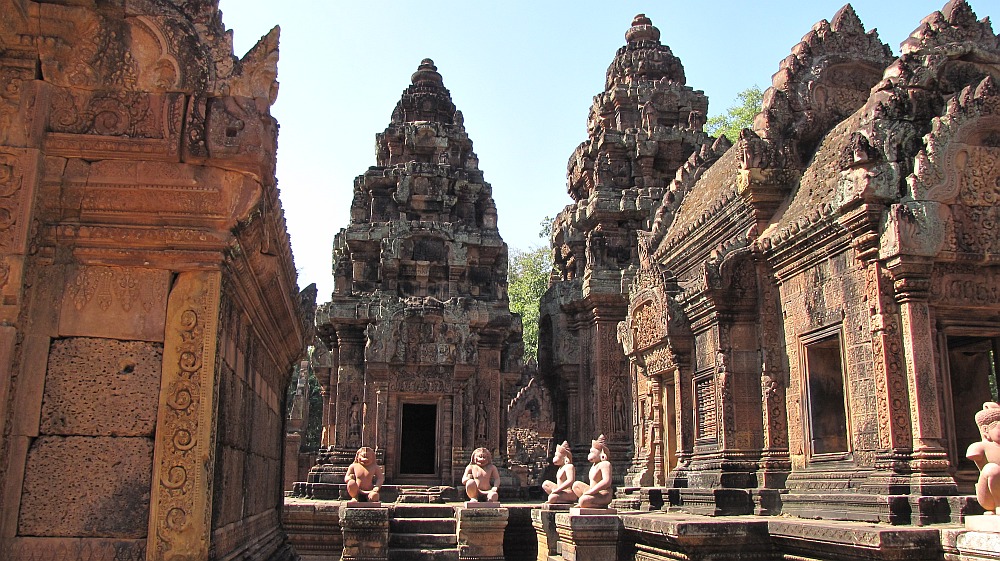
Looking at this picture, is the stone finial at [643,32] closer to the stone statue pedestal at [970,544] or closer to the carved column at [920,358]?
the carved column at [920,358]

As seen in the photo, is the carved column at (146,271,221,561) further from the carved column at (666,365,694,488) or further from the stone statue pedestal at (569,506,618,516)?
the carved column at (666,365,694,488)

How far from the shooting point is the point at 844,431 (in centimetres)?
862

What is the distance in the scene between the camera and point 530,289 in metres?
42.8

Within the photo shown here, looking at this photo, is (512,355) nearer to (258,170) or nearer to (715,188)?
(715,188)

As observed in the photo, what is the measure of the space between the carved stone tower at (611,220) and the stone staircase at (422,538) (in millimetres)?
6784

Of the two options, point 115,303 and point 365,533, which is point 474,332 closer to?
point 365,533

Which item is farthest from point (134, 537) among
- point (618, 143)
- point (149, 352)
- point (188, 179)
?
point (618, 143)

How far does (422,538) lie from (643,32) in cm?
1730

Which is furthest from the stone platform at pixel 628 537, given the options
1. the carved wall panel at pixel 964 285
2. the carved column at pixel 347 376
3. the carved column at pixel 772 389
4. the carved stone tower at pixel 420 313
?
the carved column at pixel 347 376

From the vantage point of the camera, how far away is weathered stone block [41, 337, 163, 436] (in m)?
3.33

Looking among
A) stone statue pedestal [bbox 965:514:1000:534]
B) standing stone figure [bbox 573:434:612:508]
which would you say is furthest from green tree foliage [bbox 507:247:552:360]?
stone statue pedestal [bbox 965:514:1000:534]

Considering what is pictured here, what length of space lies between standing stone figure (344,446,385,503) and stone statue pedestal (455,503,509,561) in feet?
4.97

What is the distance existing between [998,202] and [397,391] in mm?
14212

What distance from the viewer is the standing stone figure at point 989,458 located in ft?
16.5
